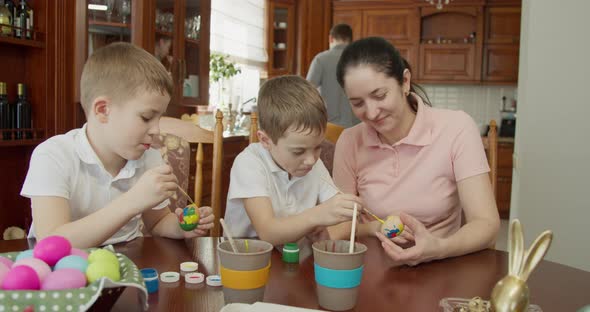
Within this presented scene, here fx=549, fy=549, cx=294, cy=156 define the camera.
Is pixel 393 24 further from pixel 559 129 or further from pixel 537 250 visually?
pixel 537 250

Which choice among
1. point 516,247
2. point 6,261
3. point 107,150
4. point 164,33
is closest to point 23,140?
point 164,33

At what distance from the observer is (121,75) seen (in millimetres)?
1258

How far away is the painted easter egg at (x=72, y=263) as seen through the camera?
0.67m

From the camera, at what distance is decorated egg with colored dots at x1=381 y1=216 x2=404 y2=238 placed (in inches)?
45.9

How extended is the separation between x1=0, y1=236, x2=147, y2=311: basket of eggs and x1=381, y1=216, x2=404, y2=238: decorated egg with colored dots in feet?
1.92

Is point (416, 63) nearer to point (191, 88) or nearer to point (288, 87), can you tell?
point (191, 88)

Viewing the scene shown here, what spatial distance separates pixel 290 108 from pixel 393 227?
40 cm

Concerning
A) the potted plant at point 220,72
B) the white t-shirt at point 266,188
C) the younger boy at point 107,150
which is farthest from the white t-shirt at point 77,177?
the potted plant at point 220,72

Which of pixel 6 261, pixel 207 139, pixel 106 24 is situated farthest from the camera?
pixel 106 24

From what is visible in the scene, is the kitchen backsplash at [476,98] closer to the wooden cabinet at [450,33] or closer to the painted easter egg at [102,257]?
the wooden cabinet at [450,33]

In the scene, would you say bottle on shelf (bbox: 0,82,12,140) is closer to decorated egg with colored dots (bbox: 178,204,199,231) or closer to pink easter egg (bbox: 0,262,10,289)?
decorated egg with colored dots (bbox: 178,204,199,231)

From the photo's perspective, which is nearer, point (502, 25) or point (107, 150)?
point (107, 150)

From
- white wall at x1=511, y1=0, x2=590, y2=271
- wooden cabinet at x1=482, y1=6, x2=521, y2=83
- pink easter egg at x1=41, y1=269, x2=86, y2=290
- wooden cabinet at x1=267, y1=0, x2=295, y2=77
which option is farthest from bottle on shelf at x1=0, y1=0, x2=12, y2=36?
wooden cabinet at x1=482, y1=6, x2=521, y2=83

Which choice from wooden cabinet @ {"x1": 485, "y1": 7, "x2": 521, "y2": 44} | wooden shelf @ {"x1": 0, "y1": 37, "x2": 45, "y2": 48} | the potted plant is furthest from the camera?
wooden cabinet @ {"x1": 485, "y1": 7, "x2": 521, "y2": 44}
